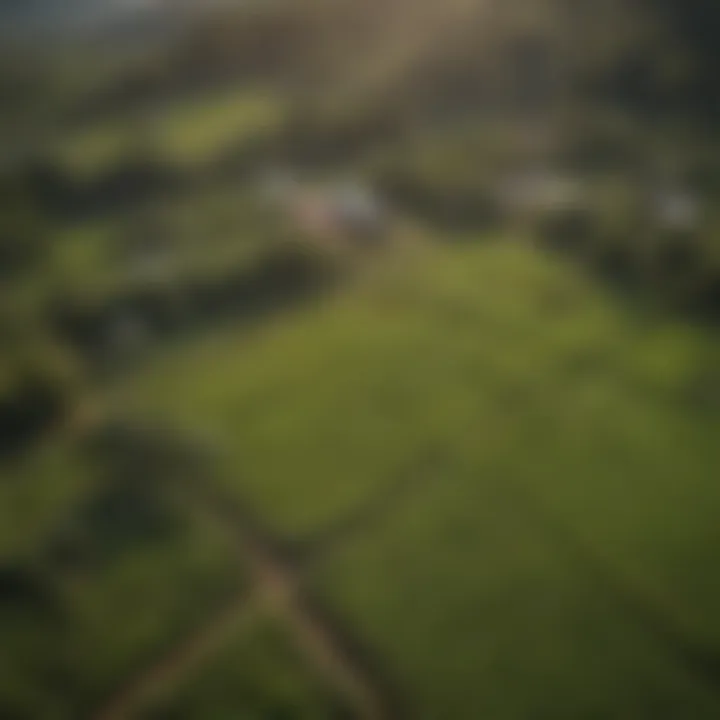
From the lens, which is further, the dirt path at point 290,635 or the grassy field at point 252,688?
the dirt path at point 290,635

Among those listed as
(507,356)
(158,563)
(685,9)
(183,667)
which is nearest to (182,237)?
(507,356)

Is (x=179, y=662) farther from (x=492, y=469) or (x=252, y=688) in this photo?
(x=492, y=469)

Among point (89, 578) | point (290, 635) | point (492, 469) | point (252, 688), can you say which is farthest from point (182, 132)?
point (252, 688)

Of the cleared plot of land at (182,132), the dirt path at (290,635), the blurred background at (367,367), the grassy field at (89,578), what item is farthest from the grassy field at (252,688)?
the cleared plot of land at (182,132)

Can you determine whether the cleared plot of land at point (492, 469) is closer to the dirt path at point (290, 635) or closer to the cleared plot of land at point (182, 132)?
the dirt path at point (290, 635)

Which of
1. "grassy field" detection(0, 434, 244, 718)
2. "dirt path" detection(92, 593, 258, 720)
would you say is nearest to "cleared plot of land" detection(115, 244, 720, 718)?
"dirt path" detection(92, 593, 258, 720)

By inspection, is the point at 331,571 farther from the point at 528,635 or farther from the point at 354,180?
the point at 354,180
